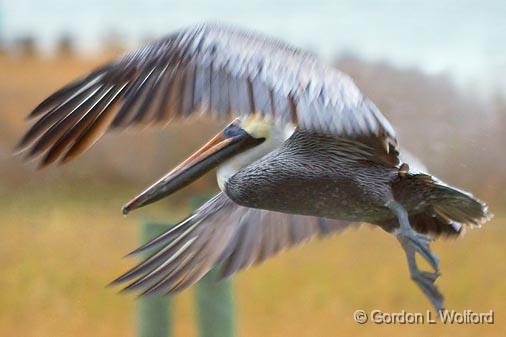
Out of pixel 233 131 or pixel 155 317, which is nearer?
pixel 233 131

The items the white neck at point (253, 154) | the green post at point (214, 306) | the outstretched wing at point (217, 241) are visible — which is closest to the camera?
the white neck at point (253, 154)

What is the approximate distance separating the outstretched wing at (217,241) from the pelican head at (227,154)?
0.10m

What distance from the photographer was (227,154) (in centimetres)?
163

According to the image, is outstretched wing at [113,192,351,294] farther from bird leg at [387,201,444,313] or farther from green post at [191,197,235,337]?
bird leg at [387,201,444,313]

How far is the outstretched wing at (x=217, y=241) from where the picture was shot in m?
1.70

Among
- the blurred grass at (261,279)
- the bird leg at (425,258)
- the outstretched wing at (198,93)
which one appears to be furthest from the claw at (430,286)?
the blurred grass at (261,279)

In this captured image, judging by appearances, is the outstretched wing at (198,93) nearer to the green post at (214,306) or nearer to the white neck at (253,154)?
the white neck at (253,154)

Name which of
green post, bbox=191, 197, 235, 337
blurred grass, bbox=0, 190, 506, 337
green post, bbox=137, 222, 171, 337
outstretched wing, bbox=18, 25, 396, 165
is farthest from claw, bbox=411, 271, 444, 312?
blurred grass, bbox=0, 190, 506, 337

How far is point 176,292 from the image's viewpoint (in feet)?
5.56

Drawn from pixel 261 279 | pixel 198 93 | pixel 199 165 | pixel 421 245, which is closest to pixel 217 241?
pixel 199 165

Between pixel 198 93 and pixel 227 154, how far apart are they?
1.28 feet

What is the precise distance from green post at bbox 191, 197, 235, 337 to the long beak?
10.8 inches

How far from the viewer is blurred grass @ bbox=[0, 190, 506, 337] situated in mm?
2588

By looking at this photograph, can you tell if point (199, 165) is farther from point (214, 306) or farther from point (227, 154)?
point (214, 306)
